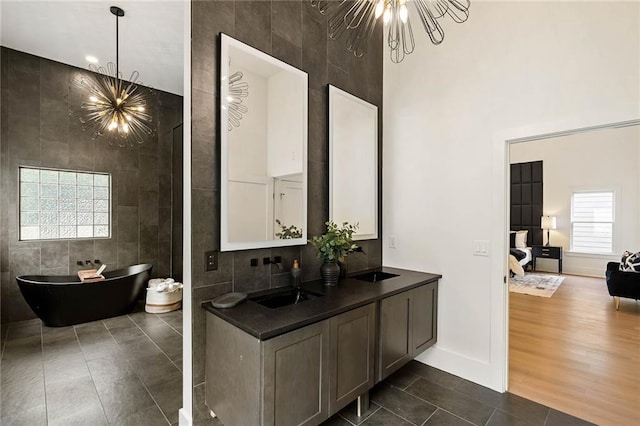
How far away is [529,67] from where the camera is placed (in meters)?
2.37

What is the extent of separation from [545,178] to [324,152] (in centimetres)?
795

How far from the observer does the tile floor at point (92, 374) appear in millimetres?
2133

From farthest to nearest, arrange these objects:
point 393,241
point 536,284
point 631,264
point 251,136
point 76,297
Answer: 1. point 536,284
2. point 631,264
3. point 76,297
4. point 393,241
5. point 251,136

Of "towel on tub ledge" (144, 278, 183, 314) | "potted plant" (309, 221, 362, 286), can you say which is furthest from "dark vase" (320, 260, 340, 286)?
"towel on tub ledge" (144, 278, 183, 314)

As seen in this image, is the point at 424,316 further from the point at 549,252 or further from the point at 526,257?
the point at 549,252

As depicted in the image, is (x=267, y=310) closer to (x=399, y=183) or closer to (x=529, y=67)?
(x=399, y=183)

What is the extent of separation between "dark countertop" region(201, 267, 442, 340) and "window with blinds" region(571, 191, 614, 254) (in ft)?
23.4

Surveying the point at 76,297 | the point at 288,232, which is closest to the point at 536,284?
the point at 288,232

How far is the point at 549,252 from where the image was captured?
750 cm

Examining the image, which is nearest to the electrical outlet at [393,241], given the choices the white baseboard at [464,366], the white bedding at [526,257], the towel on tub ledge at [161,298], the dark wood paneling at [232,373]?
the white baseboard at [464,366]

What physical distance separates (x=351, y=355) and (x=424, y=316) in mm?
1051

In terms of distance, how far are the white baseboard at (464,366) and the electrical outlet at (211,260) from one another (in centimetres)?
226

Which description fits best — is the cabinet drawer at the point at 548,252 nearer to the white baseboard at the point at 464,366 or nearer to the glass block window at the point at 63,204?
the white baseboard at the point at 464,366

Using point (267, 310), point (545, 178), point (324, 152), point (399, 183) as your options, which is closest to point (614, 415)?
point (399, 183)
